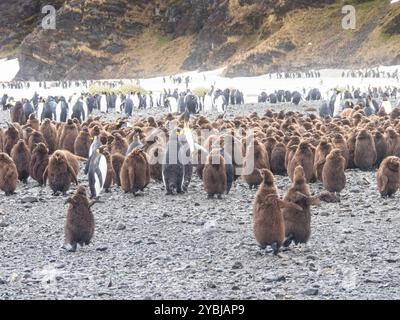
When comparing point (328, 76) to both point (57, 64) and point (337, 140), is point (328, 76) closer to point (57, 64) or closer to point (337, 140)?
point (57, 64)

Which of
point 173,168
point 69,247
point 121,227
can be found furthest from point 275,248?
point 173,168

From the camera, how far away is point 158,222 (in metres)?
8.77

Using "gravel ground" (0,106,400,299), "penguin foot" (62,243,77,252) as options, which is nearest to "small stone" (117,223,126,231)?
"gravel ground" (0,106,400,299)

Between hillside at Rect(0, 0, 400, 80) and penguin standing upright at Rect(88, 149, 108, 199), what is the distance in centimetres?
5931

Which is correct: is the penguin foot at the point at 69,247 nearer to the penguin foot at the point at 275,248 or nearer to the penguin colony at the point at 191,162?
the penguin colony at the point at 191,162

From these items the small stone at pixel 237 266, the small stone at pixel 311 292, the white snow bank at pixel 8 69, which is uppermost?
the white snow bank at pixel 8 69

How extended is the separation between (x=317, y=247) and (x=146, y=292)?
204 cm

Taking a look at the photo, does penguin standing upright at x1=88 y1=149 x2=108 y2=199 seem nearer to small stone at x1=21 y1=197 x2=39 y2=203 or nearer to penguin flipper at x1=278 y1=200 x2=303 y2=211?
small stone at x1=21 y1=197 x2=39 y2=203

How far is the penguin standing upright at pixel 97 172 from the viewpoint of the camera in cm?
1004

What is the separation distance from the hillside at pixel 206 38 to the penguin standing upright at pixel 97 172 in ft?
195

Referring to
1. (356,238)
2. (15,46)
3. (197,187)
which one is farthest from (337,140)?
(15,46)

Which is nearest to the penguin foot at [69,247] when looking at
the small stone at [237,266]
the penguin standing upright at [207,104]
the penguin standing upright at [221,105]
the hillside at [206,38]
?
the small stone at [237,266]

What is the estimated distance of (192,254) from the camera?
7.23 metres

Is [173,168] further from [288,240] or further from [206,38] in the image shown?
[206,38]
